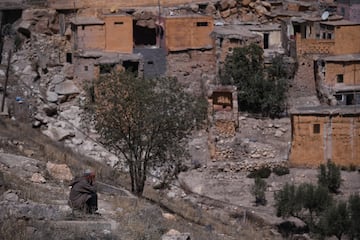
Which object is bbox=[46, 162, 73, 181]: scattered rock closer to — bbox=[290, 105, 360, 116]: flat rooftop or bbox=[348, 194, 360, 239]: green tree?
bbox=[348, 194, 360, 239]: green tree

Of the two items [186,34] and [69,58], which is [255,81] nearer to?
[186,34]

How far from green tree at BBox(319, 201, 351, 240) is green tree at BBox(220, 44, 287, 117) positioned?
810 cm

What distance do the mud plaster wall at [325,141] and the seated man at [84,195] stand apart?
42.0 ft

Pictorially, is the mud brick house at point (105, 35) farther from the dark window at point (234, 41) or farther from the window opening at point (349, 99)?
the window opening at point (349, 99)

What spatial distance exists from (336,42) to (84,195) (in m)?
18.0

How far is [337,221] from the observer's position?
20.2m

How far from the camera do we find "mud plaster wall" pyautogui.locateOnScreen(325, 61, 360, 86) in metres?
29.2

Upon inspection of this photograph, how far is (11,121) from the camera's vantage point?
2655 centimetres

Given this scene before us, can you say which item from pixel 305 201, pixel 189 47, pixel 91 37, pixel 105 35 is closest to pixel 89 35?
pixel 91 37

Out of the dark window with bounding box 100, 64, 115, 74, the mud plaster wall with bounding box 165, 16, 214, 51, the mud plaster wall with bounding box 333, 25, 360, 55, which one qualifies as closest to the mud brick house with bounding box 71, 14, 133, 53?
the mud plaster wall with bounding box 165, 16, 214, 51

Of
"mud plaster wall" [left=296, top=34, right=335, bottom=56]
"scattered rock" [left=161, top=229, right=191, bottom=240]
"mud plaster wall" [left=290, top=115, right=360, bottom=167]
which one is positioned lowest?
"mud plaster wall" [left=290, top=115, right=360, bottom=167]

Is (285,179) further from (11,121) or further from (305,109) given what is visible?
(11,121)

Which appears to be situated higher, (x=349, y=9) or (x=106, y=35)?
(x=349, y=9)

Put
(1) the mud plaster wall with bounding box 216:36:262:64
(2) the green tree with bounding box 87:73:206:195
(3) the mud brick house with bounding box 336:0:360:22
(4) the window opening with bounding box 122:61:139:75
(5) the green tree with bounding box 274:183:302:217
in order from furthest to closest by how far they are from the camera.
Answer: (3) the mud brick house with bounding box 336:0:360:22
(1) the mud plaster wall with bounding box 216:36:262:64
(4) the window opening with bounding box 122:61:139:75
(5) the green tree with bounding box 274:183:302:217
(2) the green tree with bounding box 87:73:206:195
